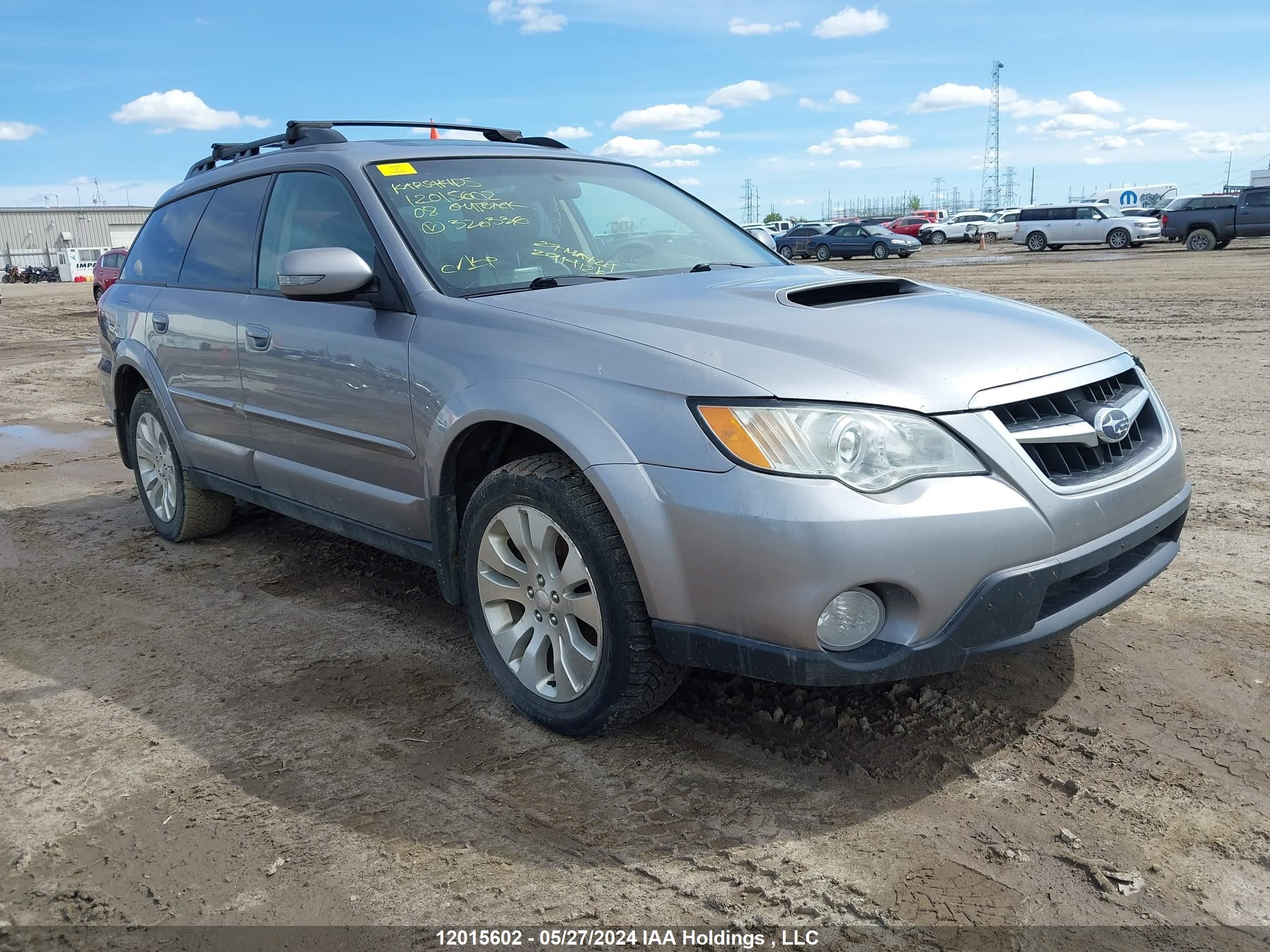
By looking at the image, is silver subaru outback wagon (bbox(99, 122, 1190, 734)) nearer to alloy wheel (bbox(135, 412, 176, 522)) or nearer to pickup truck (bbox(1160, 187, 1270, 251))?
alloy wheel (bbox(135, 412, 176, 522))

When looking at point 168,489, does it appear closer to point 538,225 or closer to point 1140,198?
point 538,225

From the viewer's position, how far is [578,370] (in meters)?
2.84

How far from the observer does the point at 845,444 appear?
8.18 feet

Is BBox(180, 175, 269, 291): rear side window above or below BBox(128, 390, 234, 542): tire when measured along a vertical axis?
above

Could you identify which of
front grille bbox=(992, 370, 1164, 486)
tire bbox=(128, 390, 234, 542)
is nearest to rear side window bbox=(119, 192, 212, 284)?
tire bbox=(128, 390, 234, 542)

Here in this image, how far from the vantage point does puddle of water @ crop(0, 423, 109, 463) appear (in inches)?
309

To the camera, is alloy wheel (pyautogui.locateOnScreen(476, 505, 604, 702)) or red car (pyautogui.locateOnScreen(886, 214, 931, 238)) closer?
alloy wheel (pyautogui.locateOnScreen(476, 505, 604, 702))

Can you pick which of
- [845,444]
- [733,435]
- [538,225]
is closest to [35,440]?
[538,225]

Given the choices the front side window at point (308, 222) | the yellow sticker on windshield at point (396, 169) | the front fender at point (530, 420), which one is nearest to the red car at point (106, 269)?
the front side window at point (308, 222)

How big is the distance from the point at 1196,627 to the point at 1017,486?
1.60m

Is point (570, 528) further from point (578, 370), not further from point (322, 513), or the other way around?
point (322, 513)

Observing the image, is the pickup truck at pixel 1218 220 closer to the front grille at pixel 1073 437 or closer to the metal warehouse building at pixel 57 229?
the front grille at pixel 1073 437

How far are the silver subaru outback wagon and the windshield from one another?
0.04 feet

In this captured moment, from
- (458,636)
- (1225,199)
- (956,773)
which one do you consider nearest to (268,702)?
(458,636)
